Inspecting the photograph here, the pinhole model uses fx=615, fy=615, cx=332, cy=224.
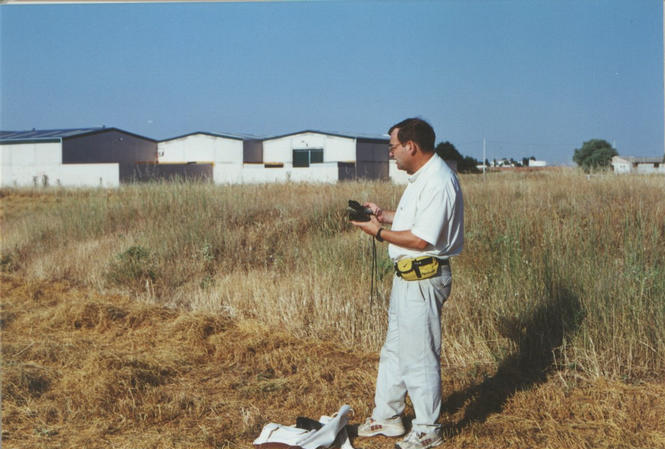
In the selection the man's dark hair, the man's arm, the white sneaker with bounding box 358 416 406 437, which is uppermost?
the man's dark hair

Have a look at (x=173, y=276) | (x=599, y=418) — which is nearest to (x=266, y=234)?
(x=173, y=276)

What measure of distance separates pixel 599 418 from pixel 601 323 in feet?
3.85

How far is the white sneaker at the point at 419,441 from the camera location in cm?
388

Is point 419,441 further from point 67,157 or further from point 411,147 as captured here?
point 67,157

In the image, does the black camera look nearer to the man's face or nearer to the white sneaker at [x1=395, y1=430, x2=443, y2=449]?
the man's face

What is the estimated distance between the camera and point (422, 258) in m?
3.80

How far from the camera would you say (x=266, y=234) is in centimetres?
1071

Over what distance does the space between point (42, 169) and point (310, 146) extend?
1767 centimetres

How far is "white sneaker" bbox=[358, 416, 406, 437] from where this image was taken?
4.16 metres

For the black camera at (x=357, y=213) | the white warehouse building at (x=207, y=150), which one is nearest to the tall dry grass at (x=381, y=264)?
the black camera at (x=357, y=213)

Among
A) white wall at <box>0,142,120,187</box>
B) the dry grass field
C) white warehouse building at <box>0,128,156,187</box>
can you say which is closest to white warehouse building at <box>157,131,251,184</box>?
white warehouse building at <box>0,128,156,187</box>

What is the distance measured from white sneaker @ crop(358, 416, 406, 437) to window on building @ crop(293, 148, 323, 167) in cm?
3949

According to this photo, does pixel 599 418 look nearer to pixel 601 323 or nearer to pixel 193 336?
pixel 601 323

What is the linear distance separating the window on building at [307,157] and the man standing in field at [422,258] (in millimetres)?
39552
